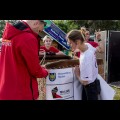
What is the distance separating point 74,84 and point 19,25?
1020mm

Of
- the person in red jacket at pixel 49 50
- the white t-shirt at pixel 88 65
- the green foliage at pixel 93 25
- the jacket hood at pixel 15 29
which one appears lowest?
the white t-shirt at pixel 88 65

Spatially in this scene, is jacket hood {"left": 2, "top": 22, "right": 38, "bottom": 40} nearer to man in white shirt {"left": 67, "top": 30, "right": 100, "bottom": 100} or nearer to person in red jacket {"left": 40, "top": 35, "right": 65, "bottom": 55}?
man in white shirt {"left": 67, "top": 30, "right": 100, "bottom": 100}

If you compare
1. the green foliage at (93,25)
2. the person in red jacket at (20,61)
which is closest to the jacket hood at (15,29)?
the person in red jacket at (20,61)

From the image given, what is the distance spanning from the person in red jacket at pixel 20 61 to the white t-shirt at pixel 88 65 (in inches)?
18.9

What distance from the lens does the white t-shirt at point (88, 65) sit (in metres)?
3.24

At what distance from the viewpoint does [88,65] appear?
325 cm

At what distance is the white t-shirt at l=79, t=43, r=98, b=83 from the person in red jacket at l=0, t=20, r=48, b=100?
480 millimetres

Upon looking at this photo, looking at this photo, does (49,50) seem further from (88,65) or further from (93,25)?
(93,25)

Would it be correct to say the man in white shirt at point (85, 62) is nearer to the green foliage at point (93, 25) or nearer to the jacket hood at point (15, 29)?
the jacket hood at point (15, 29)

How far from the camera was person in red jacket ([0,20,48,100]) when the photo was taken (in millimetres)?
2861

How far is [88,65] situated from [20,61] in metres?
0.79

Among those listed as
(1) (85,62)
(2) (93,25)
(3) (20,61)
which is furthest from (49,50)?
(2) (93,25)
